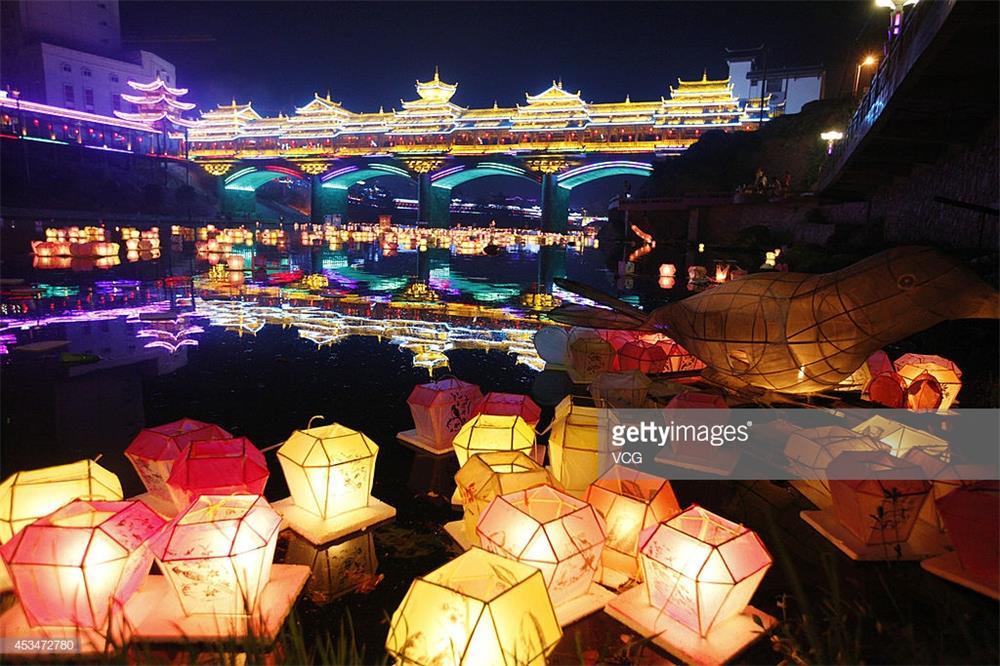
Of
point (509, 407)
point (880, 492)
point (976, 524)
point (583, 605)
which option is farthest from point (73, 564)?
point (976, 524)

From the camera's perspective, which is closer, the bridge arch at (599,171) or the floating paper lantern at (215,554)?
the floating paper lantern at (215,554)

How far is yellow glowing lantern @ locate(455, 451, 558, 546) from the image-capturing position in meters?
4.32

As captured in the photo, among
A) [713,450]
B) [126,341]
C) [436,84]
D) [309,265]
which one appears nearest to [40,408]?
[126,341]

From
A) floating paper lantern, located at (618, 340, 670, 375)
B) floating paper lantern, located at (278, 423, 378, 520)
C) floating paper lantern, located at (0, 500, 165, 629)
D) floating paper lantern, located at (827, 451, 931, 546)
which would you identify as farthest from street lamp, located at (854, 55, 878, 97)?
floating paper lantern, located at (0, 500, 165, 629)

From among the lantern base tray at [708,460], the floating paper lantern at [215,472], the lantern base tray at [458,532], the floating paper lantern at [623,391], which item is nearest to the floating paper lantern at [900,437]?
the lantern base tray at [708,460]

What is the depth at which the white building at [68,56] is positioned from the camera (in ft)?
178

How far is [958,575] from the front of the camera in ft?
14.3

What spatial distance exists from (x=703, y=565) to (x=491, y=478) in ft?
5.20

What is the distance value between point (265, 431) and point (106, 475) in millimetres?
2736

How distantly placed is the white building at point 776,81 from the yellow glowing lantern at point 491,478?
60359mm

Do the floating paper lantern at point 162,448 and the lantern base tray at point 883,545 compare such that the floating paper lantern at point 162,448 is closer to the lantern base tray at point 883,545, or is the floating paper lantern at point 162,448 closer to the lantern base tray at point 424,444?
the lantern base tray at point 424,444

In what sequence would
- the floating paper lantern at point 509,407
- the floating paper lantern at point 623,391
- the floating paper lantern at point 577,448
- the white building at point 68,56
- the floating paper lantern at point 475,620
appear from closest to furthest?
1. the floating paper lantern at point 475,620
2. the floating paper lantern at point 577,448
3. the floating paper lantern at point 509,407
4. the floating paper lantern at point 623,391
5. the white building at point 68,56

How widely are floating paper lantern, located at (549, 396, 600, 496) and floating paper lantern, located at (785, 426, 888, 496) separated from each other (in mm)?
2014

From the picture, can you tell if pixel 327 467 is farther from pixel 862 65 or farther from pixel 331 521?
pixel 862 65
